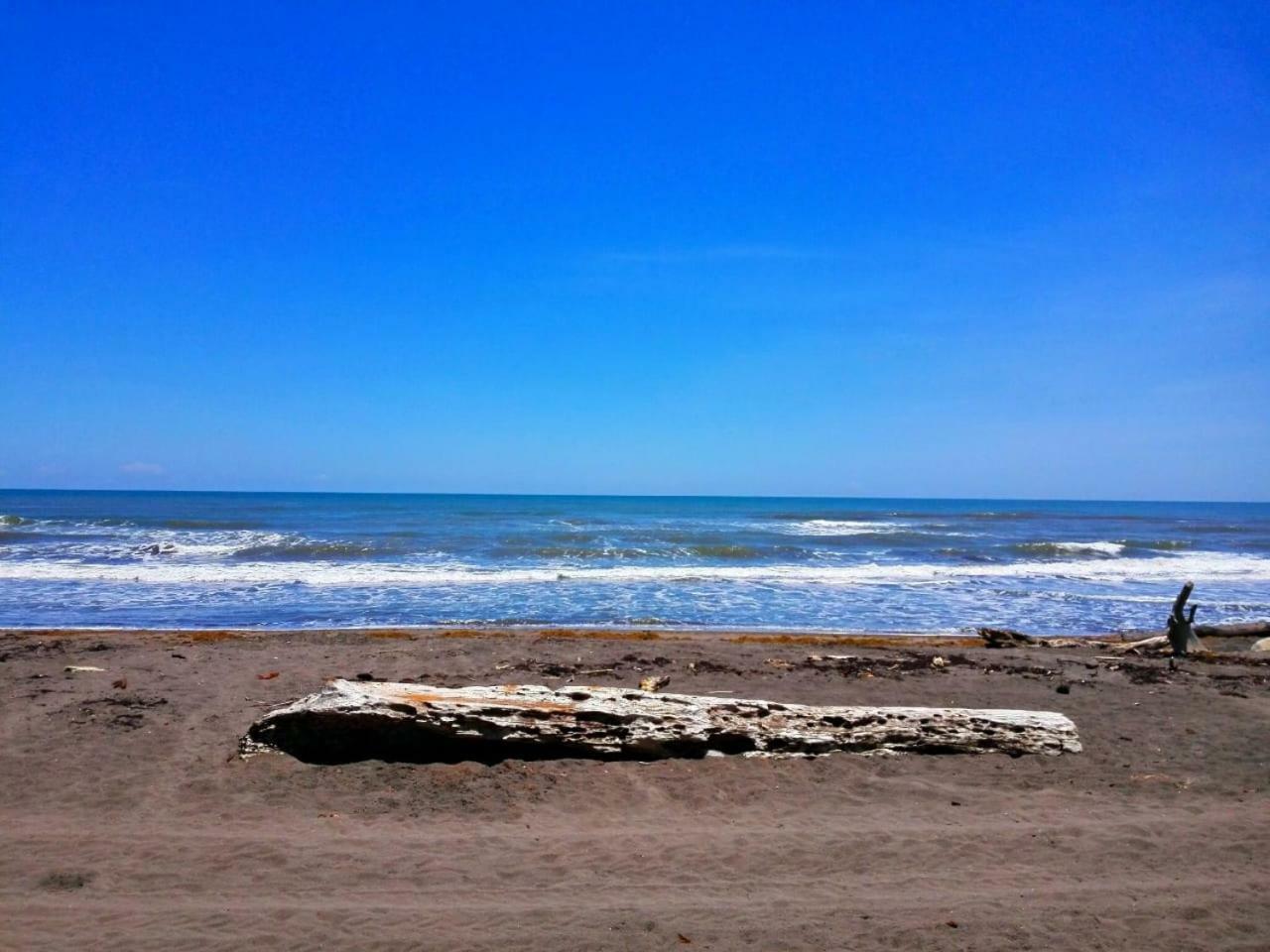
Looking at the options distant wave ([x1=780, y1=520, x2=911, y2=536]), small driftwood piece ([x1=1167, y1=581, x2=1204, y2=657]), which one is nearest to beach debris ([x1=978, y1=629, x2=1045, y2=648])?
small driftwood piece ([x1=1167, y1=581, x2=1204, y2=657])

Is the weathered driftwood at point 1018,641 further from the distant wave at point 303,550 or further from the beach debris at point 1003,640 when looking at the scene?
the distant wave at point 303,550

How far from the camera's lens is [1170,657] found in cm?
1093

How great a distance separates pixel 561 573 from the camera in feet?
72.7

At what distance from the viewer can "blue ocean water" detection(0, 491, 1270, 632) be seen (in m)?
15.7

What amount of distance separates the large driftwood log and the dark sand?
0.15m

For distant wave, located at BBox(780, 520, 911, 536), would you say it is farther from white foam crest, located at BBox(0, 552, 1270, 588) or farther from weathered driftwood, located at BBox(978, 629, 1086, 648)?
weathered driftwood, located at BBox(978, 629, 1086, 648)

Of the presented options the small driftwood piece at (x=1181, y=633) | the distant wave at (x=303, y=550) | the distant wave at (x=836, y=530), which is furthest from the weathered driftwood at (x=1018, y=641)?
the distant wave at (x=836, y=530)

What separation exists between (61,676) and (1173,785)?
10.7 meters

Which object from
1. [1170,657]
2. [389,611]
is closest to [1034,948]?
[1170,657]

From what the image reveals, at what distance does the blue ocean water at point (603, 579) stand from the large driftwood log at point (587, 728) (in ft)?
26.7

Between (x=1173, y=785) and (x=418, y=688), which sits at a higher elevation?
(x=418, y=688)

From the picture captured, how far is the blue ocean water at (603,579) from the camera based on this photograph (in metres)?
15.7

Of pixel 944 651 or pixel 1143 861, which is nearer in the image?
pixel 1143 861

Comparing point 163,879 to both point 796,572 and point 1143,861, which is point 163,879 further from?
point 796,572
